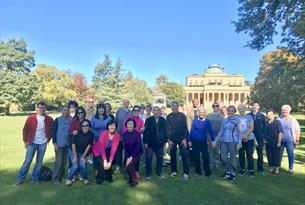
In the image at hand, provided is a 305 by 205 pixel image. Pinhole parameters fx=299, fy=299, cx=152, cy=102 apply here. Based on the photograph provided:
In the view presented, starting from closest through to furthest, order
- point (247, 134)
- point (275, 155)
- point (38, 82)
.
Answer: point (247, 134)
point (275, 155)
point (38, 82)

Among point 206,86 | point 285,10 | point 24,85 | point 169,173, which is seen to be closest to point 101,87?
point 24,85

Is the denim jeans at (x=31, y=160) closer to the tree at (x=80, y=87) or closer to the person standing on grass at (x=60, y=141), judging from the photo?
the person standing on grass at (x=60, y=141)

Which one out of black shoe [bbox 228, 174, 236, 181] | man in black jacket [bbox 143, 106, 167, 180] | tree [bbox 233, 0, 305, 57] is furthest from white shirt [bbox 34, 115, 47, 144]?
tree [bbox 233, 0, 305, 57]

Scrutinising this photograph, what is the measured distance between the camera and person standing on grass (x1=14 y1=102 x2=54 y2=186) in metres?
6.93

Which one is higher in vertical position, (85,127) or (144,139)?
(85,127)

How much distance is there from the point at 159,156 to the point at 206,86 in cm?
9325

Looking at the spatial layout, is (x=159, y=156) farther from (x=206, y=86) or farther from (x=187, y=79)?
(x=187, y=79)

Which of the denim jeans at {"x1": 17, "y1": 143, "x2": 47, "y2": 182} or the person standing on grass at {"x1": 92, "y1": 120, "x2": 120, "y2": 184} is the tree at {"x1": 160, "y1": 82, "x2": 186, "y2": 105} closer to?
the person standing on grass at {"x1": 92, "y1": 120, "x2": 120, "y2": 184}

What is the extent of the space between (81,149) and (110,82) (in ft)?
137

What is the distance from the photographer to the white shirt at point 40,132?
701 centimetres

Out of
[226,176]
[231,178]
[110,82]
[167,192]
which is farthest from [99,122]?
[110,82]

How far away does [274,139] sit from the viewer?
8.43 meters

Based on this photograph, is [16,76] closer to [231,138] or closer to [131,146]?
[131,146]

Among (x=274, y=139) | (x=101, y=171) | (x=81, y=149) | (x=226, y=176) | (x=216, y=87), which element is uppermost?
(x=216, y=87)
